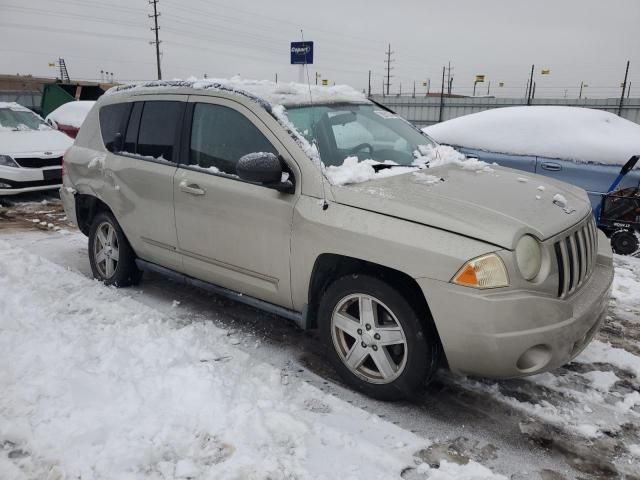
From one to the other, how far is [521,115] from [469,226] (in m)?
5.65

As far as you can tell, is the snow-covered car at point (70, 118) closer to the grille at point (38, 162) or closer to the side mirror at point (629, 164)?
the grille at point (38, 162)

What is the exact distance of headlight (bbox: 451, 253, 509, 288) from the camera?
2584mm

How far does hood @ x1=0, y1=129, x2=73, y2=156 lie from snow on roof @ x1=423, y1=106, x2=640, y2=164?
6.67 metres

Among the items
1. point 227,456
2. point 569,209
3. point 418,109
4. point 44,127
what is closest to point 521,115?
point 569,209

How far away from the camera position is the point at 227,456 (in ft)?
8.38

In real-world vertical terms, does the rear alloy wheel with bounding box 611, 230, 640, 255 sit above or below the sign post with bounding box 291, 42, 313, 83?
below

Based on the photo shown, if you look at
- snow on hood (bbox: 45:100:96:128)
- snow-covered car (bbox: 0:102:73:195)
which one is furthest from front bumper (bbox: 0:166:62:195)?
snow on hood (bbox: 45:100:96:128)

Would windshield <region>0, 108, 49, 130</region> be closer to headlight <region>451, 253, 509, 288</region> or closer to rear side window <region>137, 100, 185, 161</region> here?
rear side window <region>137, 100, 185, 161</region>

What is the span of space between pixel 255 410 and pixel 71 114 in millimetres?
12565

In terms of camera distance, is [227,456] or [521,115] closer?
[227,456]

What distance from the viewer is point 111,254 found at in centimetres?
484

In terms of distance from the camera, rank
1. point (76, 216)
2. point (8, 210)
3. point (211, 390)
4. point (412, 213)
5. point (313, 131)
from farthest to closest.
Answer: point (8, 210) → point (76, 216) → point (313, 131) → point (211, 390) → point (412, 213)

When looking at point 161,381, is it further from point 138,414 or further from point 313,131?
point 313,131

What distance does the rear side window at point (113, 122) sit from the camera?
15.2ft
